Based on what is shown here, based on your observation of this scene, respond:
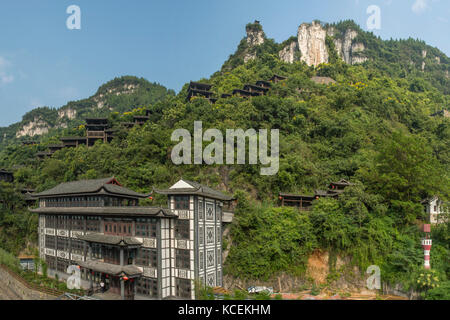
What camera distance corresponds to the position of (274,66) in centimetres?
7019

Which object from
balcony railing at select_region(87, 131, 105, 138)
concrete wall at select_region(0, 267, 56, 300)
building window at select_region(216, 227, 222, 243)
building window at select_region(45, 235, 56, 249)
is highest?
balcony railing at select_region(87, 131, 105, 138)

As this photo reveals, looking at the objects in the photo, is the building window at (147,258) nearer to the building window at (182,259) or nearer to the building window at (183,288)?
the building window at (182,259)

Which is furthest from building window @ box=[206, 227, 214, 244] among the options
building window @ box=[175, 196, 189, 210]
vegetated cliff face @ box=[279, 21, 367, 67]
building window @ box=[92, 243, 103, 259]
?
vegetated cliff face @ box=[279, 21, 367, 67]

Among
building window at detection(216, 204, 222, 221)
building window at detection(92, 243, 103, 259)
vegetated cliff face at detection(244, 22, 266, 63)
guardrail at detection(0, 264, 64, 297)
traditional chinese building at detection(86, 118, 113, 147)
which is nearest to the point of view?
guardrail at detection(0, 264, 64, 297)

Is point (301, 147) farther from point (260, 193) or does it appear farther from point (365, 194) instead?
point (365, 194)

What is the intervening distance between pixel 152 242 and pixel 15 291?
11.8 m

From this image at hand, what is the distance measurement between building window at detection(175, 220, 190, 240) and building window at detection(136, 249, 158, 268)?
1695mm

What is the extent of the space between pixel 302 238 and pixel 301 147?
14.8 m

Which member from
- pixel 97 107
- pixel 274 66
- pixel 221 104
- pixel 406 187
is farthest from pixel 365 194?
pixel 97 107

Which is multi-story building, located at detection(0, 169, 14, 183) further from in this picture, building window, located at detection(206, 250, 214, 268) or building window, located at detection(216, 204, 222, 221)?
building window, located at detection(206, 250, 214, 268)

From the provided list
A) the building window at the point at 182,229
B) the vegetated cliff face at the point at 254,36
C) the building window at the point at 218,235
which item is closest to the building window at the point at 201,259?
the building window at the point at 182,229

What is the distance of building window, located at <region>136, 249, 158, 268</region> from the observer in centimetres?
1998

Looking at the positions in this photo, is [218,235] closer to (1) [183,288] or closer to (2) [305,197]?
(1) [183,288]

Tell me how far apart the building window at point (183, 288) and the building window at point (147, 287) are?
1.33 metres
